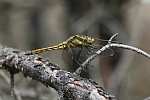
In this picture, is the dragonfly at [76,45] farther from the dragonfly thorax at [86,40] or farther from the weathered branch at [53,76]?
the weathered branch at [53,76]

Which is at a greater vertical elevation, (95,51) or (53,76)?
(95,51)

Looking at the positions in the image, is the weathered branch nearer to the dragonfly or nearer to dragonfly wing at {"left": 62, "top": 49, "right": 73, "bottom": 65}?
the dragonfly

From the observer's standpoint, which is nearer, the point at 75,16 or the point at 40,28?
the point at 75,16

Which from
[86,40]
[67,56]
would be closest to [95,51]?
[86,40]

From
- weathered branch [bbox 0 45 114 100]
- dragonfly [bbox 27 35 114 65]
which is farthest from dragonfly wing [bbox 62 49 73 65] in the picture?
weathered branch [bbox 0 45 114 100]

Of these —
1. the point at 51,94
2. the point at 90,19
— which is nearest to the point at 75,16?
the point at 90,19

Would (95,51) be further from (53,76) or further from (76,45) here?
(53,76)

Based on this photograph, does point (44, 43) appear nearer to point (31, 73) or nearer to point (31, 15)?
point (31, 15)

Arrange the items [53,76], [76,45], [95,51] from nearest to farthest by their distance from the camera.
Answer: [53,76]
[95,51]
[76,45]
